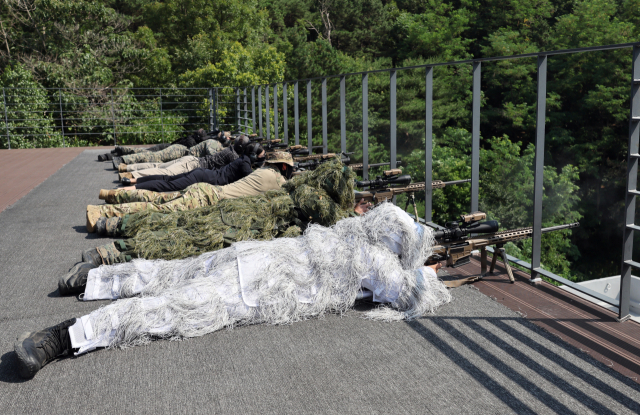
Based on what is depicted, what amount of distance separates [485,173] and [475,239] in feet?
51.9

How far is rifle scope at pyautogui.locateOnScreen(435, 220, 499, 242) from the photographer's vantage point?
313 centimetres

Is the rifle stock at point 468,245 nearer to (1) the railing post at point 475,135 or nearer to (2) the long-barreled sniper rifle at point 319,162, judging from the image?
(1) the railing post at point 475,135

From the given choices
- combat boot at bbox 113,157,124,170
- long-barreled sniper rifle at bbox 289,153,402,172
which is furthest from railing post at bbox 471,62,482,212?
combat boot at bbox 113,157,124,170

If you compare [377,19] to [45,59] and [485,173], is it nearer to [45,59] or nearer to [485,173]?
[485,173]

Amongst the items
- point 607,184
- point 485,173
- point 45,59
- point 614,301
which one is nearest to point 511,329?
point 614,301

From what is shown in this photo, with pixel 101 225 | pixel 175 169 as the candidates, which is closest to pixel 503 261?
pixel 101 225

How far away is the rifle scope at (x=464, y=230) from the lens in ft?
10.3

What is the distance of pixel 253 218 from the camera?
3908mm

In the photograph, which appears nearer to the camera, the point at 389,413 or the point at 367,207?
the point at 389,413

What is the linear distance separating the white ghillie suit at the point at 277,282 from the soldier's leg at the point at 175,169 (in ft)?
12.6

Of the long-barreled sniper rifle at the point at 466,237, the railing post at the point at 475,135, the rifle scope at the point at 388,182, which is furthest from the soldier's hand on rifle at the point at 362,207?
the long-barreled sniper rifle at the point at 466,237

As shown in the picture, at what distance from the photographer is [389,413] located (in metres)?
2.02

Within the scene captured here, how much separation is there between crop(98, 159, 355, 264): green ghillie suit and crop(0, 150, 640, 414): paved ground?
0.61 m

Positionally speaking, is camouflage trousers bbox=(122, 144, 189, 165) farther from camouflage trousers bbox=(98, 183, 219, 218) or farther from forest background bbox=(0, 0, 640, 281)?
forest background bbox=(0, 0, 640, 281)
